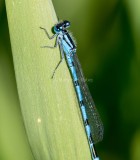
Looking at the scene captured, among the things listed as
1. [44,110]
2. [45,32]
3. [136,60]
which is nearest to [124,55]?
[136,60]

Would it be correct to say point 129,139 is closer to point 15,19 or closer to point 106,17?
point 106,17

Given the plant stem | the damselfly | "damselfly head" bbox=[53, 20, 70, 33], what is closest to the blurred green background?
the damselfly

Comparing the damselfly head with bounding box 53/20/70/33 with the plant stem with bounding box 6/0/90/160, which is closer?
the plant stem with bounding box 6/0/90/160

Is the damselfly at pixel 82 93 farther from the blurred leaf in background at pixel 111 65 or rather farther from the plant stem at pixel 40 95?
the plant stem at pixel 40 95

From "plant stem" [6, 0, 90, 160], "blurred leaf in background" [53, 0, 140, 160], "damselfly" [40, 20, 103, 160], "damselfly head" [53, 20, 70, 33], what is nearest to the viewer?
"plant stem" [6, 0, 90, 160]

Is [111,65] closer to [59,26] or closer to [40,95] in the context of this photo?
[59,26]

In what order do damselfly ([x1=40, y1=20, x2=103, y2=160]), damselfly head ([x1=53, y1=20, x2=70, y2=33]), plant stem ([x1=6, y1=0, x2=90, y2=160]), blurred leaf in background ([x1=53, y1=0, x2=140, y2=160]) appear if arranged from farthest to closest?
blurred leaf in background ([x1=53, y1=0, x2=140, y2=160]) < damselfly ([x1=40, y1=20, x2=103, y2=160]) < damselfly head ([x1=53, y1=20, x2=70, y2=33]) < plant stem ([x1=6, y1=0, x2=90, y2=160])

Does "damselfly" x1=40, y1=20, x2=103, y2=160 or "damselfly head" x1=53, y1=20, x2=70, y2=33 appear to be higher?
"damselfly head" x1=53, y1=20, x2=70, y2=33

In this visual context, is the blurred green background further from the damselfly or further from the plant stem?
the plant stem
